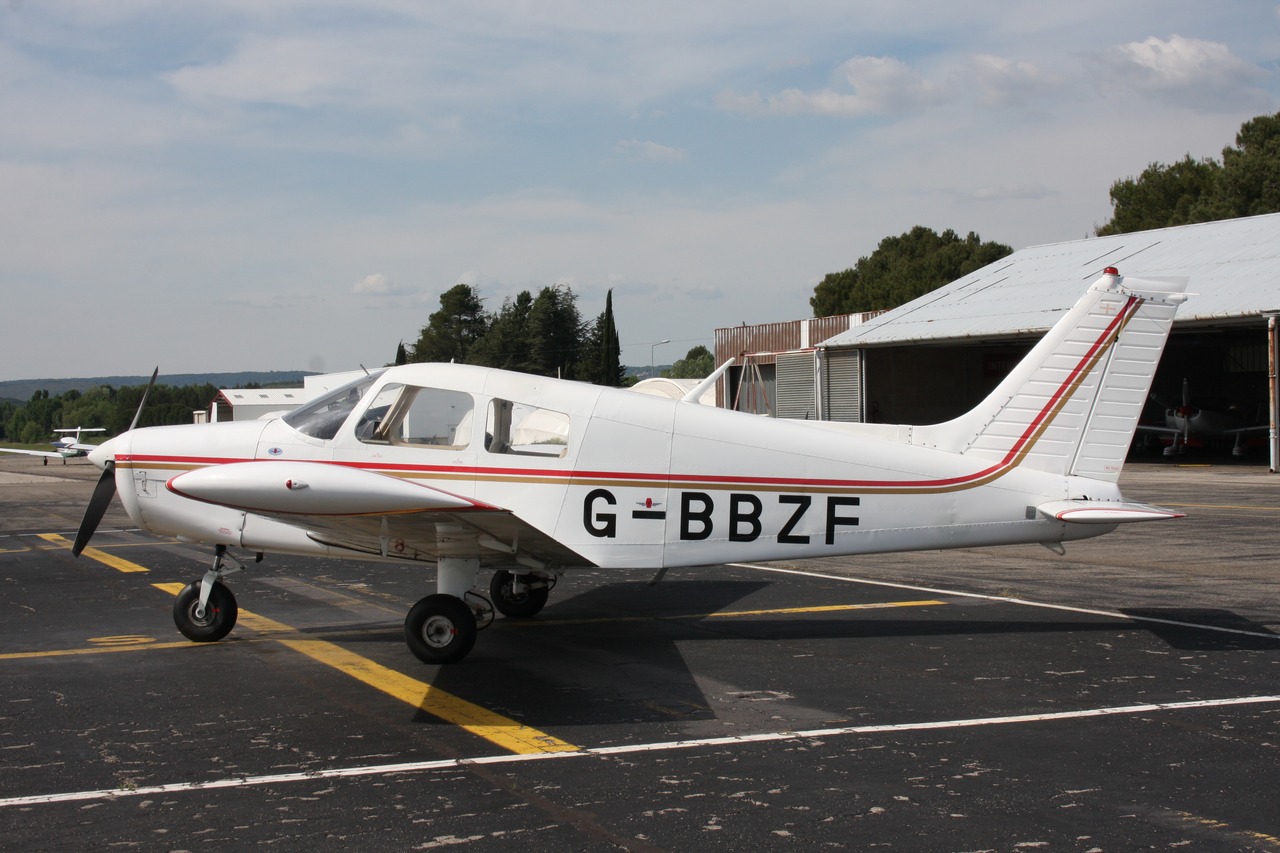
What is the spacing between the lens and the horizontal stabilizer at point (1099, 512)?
28.3 feet

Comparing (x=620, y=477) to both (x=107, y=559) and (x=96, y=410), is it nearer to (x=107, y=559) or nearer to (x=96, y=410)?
(x=107, y=559)

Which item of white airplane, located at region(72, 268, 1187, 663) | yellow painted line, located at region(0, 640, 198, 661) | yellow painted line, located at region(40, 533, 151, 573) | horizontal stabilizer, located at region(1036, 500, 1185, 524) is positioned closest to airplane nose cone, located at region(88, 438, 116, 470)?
white airplane, located at region(72, 268, 1187, 663)

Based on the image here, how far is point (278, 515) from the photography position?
7.39 metres

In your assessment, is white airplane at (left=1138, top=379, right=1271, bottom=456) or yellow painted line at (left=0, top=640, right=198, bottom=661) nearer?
yellow painted line at (left=0, top=640, right=198, bottom=661)

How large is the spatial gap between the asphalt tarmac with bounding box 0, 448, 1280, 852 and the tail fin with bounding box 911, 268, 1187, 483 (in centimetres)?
158

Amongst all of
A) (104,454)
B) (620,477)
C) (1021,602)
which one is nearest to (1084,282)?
(1021,602)

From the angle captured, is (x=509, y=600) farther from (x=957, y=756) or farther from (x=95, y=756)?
(x=957, y=756)

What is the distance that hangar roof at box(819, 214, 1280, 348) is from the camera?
3117cm

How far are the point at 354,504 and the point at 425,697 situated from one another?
4.56 ft

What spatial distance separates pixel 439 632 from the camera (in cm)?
828

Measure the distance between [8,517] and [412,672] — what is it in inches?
765

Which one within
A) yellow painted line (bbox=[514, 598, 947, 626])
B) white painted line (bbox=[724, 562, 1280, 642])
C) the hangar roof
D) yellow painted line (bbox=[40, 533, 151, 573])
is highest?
the hangar roof

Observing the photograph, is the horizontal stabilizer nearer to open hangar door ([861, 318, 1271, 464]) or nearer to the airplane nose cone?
the airplane nose cone

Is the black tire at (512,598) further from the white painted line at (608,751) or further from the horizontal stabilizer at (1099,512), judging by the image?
the horizontal stabilizer at (1099,512)
